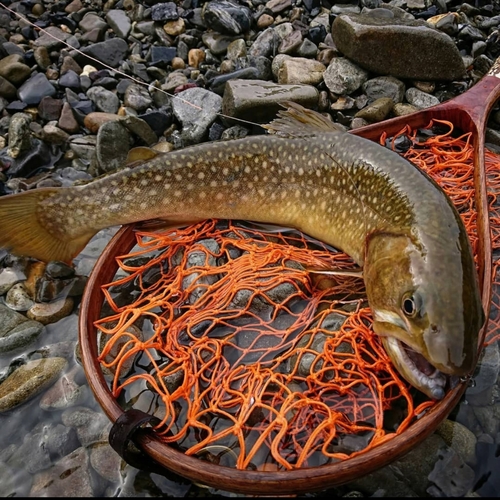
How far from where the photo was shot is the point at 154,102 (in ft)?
20.9

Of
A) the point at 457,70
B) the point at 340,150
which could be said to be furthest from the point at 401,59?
the point at 340,150

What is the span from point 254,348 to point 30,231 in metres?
2.02

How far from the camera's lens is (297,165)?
12.8 ft

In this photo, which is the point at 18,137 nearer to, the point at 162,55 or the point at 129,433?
the point at 162,55

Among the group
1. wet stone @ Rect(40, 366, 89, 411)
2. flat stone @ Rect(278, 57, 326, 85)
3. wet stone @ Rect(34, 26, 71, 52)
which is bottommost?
wet stone @ Rect(40, 366, 89, 411)

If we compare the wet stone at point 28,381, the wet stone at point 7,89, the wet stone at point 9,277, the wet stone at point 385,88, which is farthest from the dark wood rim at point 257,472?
the wet stone at point 7,89

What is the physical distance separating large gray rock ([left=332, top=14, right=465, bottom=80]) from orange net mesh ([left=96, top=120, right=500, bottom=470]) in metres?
1.95

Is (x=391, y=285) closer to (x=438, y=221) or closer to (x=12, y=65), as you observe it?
(x=438, y=221)

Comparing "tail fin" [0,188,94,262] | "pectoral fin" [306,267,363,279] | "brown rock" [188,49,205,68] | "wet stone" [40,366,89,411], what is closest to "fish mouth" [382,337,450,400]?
"pectoral fin" [306,267,363,279]

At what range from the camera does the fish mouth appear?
8.53 feet

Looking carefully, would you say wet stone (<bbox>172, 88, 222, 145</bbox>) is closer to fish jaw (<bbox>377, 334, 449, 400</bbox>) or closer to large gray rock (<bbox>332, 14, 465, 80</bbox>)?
large gray rock (<bbox>332, 14, 465, 80</bbox>)

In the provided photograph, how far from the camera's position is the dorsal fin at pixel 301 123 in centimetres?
395

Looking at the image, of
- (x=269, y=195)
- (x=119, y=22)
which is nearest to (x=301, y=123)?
(x=269, y=195)

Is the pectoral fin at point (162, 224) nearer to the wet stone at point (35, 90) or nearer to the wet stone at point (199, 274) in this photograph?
the wet stone at point (199, 274)
